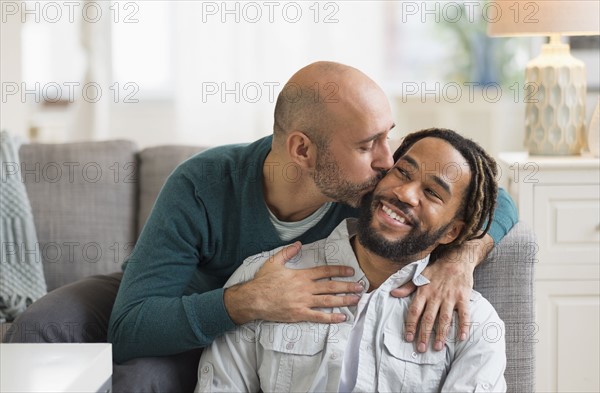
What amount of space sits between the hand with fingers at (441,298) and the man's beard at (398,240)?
0.06m

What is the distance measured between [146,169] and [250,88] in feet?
4.30

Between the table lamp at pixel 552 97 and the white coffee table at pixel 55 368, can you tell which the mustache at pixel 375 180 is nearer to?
the white coffee table at pixel 55 368

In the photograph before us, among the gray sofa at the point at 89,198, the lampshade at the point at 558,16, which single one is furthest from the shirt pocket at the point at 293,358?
the lampshade at the point at 558,16

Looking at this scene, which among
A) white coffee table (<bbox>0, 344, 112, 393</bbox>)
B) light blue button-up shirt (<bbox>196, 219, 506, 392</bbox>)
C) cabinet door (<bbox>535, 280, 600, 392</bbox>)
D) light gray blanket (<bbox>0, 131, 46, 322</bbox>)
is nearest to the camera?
white coffee table (<bbox>0, 344, 112, 393</bbox>)

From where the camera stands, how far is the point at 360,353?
172 centimetres

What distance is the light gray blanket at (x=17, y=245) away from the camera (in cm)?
247

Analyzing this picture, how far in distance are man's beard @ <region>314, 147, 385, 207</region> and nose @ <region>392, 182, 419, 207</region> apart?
0.33ft

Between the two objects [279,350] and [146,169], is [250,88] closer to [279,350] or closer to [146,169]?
[146,169]

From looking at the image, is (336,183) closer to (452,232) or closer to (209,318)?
(452,232)

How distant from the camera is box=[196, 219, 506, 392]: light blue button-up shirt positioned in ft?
5.43

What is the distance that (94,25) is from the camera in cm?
409

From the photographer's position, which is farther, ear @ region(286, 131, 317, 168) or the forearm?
ear @ region(286, 131, 317, 168)

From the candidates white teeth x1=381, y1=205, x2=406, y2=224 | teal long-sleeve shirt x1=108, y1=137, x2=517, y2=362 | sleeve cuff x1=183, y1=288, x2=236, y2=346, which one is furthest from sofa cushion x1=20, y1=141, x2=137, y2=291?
white teeth x1=381, y1=205, x2=406, y2=224

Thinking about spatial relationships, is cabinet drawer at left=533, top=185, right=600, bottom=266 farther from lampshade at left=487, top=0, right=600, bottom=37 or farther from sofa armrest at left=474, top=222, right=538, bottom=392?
sofa armrest at left=474, top=222, right=538, bottom=392
